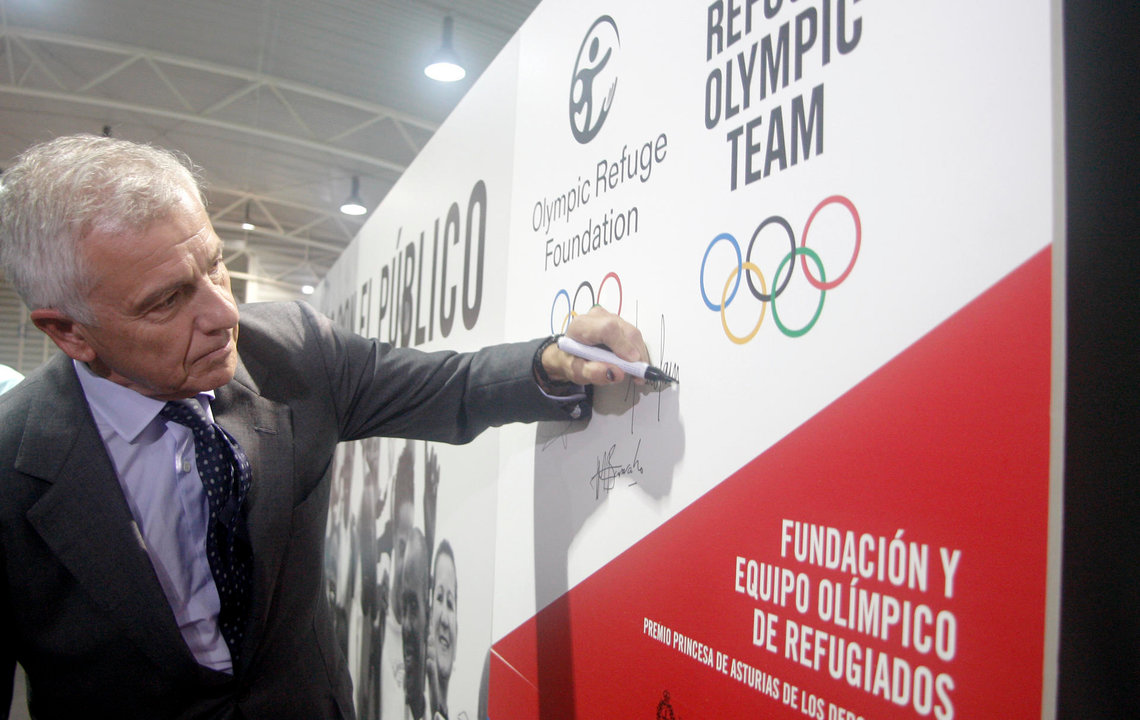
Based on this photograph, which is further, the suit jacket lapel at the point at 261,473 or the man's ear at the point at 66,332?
the suit jacket lapel at the point at 261,473

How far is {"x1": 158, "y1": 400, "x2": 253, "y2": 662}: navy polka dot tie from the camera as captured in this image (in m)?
1.06

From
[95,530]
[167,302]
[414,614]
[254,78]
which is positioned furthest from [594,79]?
[254,78]

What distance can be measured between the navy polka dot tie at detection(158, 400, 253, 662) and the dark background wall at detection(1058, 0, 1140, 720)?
102cm

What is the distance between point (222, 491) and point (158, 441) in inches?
5.2

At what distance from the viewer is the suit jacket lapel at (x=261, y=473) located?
108 centimetres

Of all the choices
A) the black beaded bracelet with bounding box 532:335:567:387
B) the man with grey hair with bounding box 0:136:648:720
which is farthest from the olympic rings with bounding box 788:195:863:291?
the black beaded bracelet with bounding box 532:335:567:387

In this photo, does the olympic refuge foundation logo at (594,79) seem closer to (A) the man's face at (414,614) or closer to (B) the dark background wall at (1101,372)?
(B) the dark background wall at (1101,372)

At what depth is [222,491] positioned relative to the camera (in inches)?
41.9

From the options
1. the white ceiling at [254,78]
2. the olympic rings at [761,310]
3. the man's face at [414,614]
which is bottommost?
the man's face at [414,614]

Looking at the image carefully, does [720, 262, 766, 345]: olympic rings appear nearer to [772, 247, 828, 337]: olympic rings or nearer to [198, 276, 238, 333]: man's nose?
[772, 247, 828, 337]: olympic rings

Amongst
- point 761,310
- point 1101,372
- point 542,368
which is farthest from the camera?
point 542,368

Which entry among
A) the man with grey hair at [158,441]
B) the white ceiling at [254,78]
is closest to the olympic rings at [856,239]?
the man with grey hair at [158,441]
